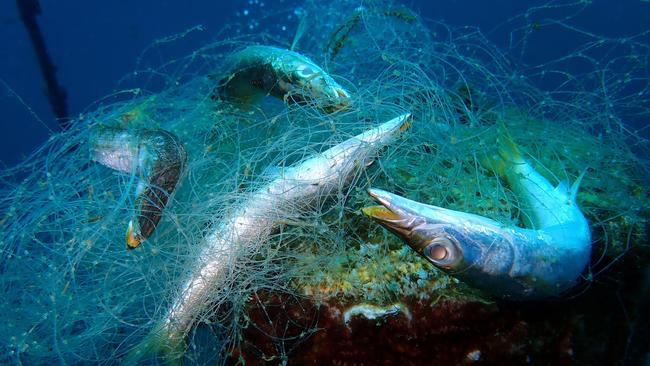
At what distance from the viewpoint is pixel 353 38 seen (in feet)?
16.5

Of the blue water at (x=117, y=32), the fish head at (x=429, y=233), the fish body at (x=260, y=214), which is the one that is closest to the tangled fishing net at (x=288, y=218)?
the fish body at (x=260, y=214)

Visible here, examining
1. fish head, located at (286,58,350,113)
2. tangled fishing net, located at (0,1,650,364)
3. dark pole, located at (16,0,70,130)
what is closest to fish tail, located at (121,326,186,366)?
tangled fishing net, located at (0,1,650,364)

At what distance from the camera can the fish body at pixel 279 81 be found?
3.12 metres

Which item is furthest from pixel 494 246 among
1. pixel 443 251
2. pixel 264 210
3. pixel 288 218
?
pixel 264 210

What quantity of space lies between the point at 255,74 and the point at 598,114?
10.6 ft

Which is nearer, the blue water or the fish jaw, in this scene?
the fish jaw

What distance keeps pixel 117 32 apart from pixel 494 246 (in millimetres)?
60807

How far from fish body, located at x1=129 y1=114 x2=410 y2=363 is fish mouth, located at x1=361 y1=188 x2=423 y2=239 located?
61 centimetres

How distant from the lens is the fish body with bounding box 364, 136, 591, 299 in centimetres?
198

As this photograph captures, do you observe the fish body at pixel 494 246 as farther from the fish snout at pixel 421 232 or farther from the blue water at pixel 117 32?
the blue water at pixel 117 32

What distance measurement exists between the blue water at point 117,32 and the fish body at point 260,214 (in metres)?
48.0

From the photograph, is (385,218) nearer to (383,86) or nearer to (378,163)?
(378,163)

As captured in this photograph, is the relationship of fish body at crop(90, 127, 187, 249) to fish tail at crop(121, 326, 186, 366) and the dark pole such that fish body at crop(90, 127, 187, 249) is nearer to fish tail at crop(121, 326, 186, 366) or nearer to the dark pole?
fish tail at crop(121, 326, 186, 366)

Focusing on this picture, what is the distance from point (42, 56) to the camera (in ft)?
34.8
